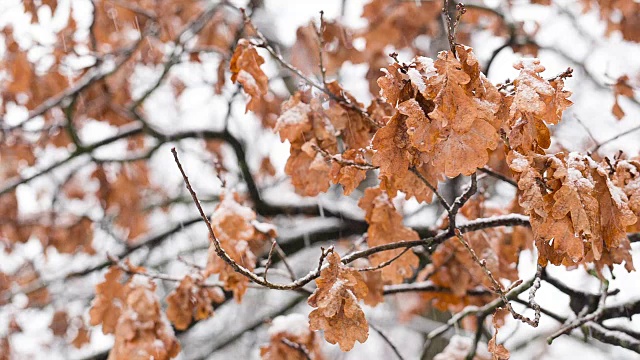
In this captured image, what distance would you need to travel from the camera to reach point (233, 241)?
8.27ft

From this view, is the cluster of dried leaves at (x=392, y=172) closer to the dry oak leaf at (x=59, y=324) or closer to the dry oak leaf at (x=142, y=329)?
the dry oak leaf at (x=142, y=329)

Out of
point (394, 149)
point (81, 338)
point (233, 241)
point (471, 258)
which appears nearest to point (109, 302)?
point (233, 241)

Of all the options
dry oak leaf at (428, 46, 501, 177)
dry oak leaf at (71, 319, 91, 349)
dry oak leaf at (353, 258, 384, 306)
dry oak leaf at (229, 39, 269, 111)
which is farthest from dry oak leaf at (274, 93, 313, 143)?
dry oak leaf at (71, 319, 91, 349)

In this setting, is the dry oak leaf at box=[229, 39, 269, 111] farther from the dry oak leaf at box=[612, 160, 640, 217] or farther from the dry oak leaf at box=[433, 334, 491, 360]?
the dry oak leaf at box=[433, 334, 491, 360]

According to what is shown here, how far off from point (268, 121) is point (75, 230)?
206 cm

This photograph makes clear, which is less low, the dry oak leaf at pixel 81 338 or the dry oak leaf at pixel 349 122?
the dry oak leaf at pixel 349 122

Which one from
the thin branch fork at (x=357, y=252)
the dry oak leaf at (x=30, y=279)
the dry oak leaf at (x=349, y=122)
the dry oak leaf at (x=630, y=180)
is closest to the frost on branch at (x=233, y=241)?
the thin branch fork at (x=357, y=252)

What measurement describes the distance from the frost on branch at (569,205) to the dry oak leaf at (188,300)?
1583 mm

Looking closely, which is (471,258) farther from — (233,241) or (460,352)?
(233,241)

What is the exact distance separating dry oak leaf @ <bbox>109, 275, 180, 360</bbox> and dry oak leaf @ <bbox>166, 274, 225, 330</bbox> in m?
0.11

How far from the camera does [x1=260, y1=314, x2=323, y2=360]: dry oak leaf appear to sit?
2.79 metres

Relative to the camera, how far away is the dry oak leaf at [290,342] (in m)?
2.79

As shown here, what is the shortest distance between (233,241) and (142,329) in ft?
1.78

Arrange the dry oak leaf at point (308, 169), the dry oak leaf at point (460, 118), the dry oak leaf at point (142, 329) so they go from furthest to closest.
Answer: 1. the dry oak leaf at point (142, 329)
2. the dry oak leaf at point (308, 169)
3. the dry oak leaf at point (460, 118)
